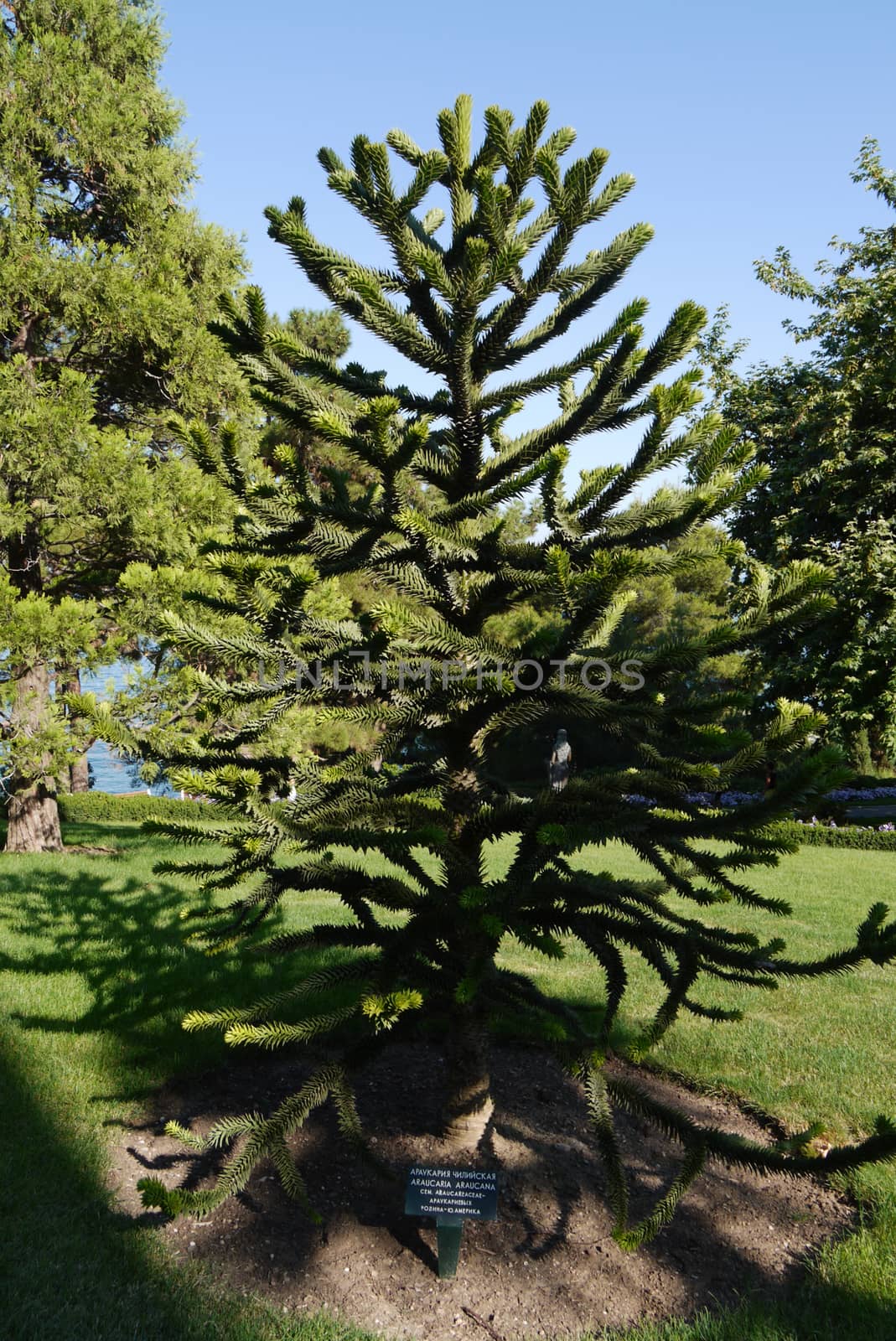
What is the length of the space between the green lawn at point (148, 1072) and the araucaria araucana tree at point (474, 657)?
680mm

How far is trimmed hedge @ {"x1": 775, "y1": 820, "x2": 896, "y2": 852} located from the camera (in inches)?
667

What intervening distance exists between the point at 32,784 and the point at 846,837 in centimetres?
1530

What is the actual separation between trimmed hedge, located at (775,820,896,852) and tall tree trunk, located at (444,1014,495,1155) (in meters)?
13.9

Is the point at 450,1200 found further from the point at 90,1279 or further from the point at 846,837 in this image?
the point at 846,837

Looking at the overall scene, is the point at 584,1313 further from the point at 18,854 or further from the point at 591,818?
the point at 18,854

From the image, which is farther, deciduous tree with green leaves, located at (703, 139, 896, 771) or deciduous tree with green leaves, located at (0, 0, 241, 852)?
deciduous tree with green leaves, located at (703, 139, 896, 771)

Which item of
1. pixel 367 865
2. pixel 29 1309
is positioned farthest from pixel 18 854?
pixel 29 1309

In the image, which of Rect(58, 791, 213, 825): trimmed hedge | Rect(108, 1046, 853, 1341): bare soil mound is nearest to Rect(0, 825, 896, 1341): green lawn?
Rect(108, 1046, 853, 1341): bare soil mound

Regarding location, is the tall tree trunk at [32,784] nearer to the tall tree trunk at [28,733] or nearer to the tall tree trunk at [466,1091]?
the tall tree trunk at [28,733]

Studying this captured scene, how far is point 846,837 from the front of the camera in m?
17.3

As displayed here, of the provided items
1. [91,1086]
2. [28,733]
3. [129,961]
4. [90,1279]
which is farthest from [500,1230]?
[28,733]

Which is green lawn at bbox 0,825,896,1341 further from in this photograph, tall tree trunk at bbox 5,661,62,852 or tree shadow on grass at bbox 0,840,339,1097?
tall tree trunk at bbox 5,661,62,852

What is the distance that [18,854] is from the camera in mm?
12547

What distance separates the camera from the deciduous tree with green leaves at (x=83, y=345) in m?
11.5
